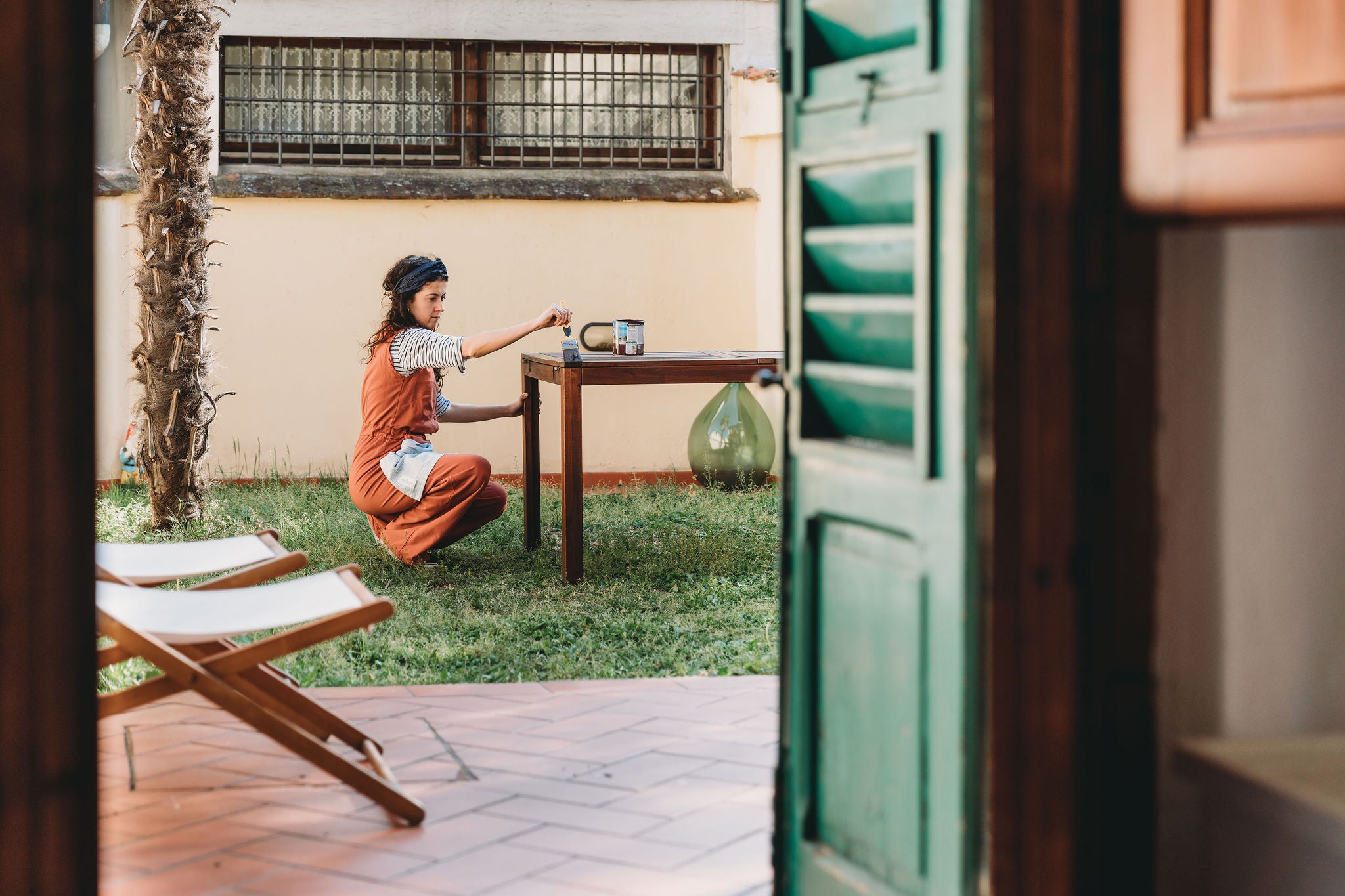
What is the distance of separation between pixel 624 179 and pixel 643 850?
7.29 metres

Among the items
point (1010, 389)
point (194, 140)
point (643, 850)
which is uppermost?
point (194, 140)

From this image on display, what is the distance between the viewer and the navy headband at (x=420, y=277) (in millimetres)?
6234

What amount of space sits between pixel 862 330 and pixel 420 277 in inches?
171

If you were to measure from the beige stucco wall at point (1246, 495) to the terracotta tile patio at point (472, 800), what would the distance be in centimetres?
112

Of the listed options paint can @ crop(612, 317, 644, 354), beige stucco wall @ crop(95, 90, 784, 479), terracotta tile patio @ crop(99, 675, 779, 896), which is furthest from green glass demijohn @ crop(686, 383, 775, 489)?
terracotta tile patio @ crop(99, 675, 779, 896)

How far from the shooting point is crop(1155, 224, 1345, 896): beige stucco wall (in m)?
1.95

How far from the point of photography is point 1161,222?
1785mm

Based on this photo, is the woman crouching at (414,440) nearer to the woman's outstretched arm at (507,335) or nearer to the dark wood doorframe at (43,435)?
the woman's outstretched arm at (507,335)

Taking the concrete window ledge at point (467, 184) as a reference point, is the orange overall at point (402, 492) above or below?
below

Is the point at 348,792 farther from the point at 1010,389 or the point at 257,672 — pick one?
the point at 1010,389

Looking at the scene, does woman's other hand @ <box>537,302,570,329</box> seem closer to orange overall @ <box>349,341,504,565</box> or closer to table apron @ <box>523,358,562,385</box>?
table apron @ <box>523,358,562,385</box>

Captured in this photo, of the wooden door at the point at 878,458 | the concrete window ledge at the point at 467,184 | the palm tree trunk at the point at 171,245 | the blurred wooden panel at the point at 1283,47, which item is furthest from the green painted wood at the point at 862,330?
the concrete window ledge at the point at 467,184

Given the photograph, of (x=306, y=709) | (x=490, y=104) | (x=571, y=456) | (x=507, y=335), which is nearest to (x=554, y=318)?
(x=507, y=335)

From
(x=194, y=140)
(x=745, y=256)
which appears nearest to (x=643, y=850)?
(x=194, y=140)
